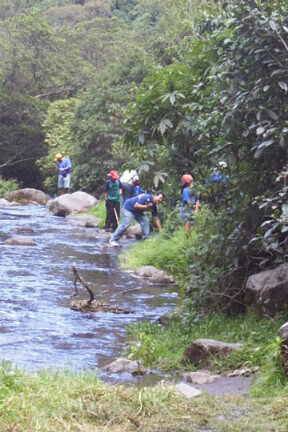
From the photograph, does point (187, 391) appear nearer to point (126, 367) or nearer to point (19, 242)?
point (126, 367)

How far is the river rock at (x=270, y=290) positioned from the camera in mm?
7805

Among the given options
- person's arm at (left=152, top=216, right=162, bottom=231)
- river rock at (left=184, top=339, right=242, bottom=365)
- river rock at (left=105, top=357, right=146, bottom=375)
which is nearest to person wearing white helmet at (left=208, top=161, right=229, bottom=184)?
river rock at (left=184, top=339, right=242, bottom=365)

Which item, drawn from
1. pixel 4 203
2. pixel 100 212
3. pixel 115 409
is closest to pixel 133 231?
pixel 100 212

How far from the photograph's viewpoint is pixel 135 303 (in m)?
11.2

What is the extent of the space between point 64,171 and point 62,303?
17.5 meters

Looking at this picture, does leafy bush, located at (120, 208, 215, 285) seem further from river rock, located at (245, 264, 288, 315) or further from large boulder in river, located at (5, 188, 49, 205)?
large boulder in river, located at (5, 188, 49, 205)

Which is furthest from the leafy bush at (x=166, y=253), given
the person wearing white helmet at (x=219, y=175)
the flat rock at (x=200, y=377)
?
the flat rock at (x=200, y=377)

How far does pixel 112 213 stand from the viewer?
2045cm

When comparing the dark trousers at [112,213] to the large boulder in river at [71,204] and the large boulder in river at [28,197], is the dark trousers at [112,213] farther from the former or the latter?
→ the large boulder in river at [28,197]

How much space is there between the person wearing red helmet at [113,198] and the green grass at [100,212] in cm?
143

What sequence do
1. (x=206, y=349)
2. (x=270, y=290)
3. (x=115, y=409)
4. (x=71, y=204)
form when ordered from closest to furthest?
(x=115, y=409), (x=206, y=349), (x=270, y=290), (x=71, y=204)

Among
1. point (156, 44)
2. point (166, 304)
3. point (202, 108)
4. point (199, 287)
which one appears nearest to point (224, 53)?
point (202, 108)

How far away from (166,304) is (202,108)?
3.53 m

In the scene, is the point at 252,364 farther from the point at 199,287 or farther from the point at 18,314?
the point at 18,314
